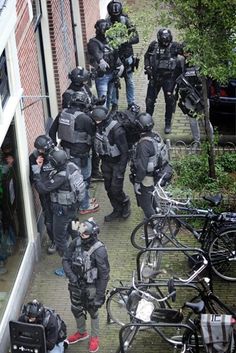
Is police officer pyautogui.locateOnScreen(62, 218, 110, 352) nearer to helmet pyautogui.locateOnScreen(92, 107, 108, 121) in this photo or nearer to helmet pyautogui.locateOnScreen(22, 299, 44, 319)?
helmet pyautogui.locateOnScreen(22, 299, 44, 319)

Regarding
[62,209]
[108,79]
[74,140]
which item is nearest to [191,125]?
[108,79]

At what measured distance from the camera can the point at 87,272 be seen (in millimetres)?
10203

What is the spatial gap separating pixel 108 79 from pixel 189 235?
3991 millimetres

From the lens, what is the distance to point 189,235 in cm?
1297

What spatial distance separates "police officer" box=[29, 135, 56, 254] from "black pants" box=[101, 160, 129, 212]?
1.23 meters

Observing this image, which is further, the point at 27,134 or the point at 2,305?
the point at 27,134

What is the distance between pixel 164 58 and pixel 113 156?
2.78 meters

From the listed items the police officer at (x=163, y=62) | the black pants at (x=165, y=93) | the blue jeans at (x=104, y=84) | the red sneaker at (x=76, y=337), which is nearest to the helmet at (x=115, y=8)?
the blue jeans at (x=104, y=84)

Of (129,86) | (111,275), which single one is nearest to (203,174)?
(111,275)

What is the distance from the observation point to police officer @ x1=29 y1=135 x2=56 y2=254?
38.6ft

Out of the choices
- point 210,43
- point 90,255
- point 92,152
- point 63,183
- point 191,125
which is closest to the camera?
point 90,255

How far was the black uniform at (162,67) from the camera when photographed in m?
14.9

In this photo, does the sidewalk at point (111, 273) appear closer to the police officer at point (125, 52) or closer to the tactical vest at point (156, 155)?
the tactical vest at point (156, 155)

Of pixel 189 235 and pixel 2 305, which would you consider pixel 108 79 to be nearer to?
pixel 189 235
